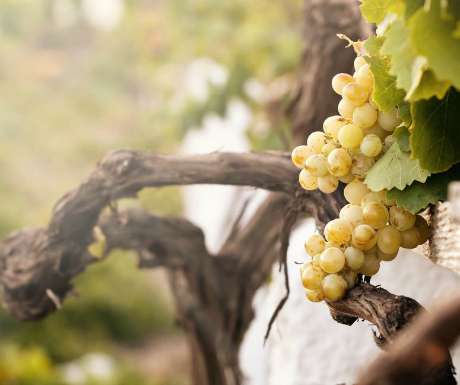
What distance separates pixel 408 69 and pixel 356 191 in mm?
139

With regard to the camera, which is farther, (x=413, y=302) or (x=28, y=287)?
(x=28, y=287)

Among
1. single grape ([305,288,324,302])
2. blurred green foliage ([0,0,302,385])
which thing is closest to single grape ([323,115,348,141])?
single grape ([305,288,324,302])

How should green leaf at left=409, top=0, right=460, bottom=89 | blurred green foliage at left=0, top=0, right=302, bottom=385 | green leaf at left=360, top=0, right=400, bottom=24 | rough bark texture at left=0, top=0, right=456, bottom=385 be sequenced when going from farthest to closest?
blurred green foliage at left=0, top=0, right=302, bottom=385 → rough bark texture at left=0, top=0, right=456, bottom=385 → green leaf at left=360, top=0, right=400, bottom=24 → green leaf at left=409, top=0, right=460, bottom=89

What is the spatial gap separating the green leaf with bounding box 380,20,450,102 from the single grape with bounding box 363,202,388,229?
0.37ft

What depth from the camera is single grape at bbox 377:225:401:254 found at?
0.47 metres

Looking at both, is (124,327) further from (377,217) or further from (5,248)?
(377,217)

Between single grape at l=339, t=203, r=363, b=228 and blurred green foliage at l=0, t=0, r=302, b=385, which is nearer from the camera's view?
single grape at l=339, t=203, r=363, b=228

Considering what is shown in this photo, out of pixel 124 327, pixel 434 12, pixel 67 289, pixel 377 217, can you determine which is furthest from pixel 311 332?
pixel 124 327

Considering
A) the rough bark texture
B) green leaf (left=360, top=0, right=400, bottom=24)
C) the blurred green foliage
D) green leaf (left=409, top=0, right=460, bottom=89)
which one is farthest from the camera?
the blurred green foliage

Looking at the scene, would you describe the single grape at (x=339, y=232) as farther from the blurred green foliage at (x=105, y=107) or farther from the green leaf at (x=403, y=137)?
the blurred green foliage at (x=105, y=107)

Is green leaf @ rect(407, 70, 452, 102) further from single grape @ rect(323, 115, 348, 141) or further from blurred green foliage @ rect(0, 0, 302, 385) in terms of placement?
blurred green foliage @ rect(0, 0, 302, 385)

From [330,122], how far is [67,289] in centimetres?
44

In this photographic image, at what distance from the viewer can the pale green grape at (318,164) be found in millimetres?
487

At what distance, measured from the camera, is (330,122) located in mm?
486
